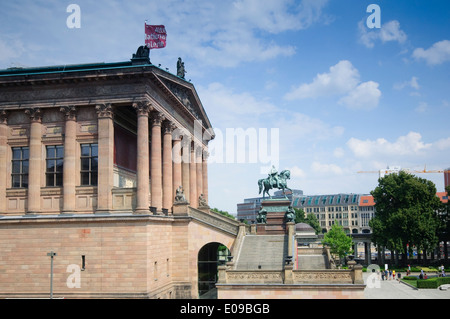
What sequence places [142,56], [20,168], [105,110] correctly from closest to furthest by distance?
[105,110], [142,56], [20,168]

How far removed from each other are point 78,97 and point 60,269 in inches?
558

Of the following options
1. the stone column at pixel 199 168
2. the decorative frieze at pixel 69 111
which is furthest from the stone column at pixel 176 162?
the decorative frieze at pixel 69 111

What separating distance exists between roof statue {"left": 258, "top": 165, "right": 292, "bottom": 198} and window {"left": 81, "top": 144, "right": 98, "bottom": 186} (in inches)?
815

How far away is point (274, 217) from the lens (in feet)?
152

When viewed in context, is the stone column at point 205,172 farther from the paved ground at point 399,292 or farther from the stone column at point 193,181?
the paved ground at point 399,292

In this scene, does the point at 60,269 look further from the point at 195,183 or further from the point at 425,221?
the point at 425,221

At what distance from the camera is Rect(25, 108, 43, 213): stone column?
34.9 meters

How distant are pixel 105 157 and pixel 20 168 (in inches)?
330

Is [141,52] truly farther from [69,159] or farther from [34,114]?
[69,159]

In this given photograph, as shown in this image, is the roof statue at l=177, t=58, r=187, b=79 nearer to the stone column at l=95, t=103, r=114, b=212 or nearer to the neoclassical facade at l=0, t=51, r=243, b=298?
the neoclassical facade at l=0, t=51, r=243, b=298

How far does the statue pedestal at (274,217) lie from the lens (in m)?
45.3

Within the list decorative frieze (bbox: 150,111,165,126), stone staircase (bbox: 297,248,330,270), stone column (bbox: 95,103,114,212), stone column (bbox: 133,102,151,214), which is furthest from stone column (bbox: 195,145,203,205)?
stone column (bbox: 95,103,114,212)

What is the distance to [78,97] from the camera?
116 ft

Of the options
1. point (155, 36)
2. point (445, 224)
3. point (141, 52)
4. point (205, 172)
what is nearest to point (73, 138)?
point (141, 52)
